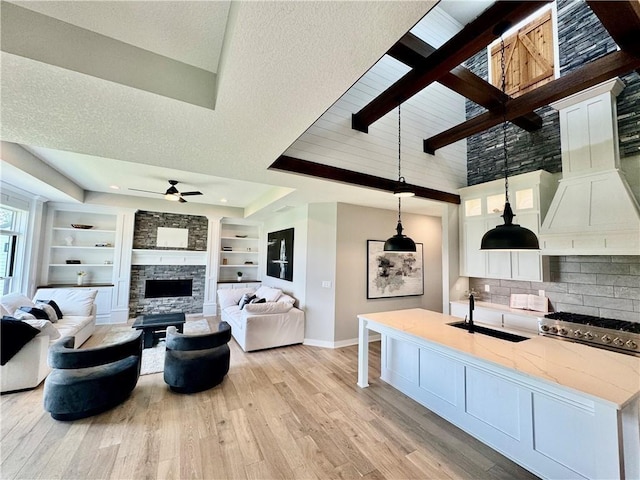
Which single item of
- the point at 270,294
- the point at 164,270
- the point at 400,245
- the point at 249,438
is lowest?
the point at 249,438

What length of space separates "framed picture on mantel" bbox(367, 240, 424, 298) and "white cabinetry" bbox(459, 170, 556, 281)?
3.47 ft

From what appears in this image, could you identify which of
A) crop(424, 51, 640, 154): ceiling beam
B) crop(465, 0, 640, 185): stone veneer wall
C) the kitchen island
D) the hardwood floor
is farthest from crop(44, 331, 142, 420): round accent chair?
crop(465, 0, 640, 185): stone veneer wall

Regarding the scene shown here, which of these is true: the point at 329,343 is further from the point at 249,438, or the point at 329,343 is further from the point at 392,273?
the point at 249,438

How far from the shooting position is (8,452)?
2119 millimetres

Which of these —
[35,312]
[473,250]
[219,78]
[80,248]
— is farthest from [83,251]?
[473,250]

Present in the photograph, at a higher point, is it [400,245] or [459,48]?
[459,48]

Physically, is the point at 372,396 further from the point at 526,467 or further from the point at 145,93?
the point at 145,93

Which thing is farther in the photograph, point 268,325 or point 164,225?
point 164,225

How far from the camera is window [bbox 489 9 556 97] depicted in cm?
383

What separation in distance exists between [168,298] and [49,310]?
267cm

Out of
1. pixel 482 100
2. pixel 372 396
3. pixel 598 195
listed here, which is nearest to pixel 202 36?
pixel 482 100

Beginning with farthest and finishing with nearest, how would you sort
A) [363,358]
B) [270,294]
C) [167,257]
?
[167,257] < [270,294] < [363,358]

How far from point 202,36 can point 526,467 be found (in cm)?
389

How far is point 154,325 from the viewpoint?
169 inches
